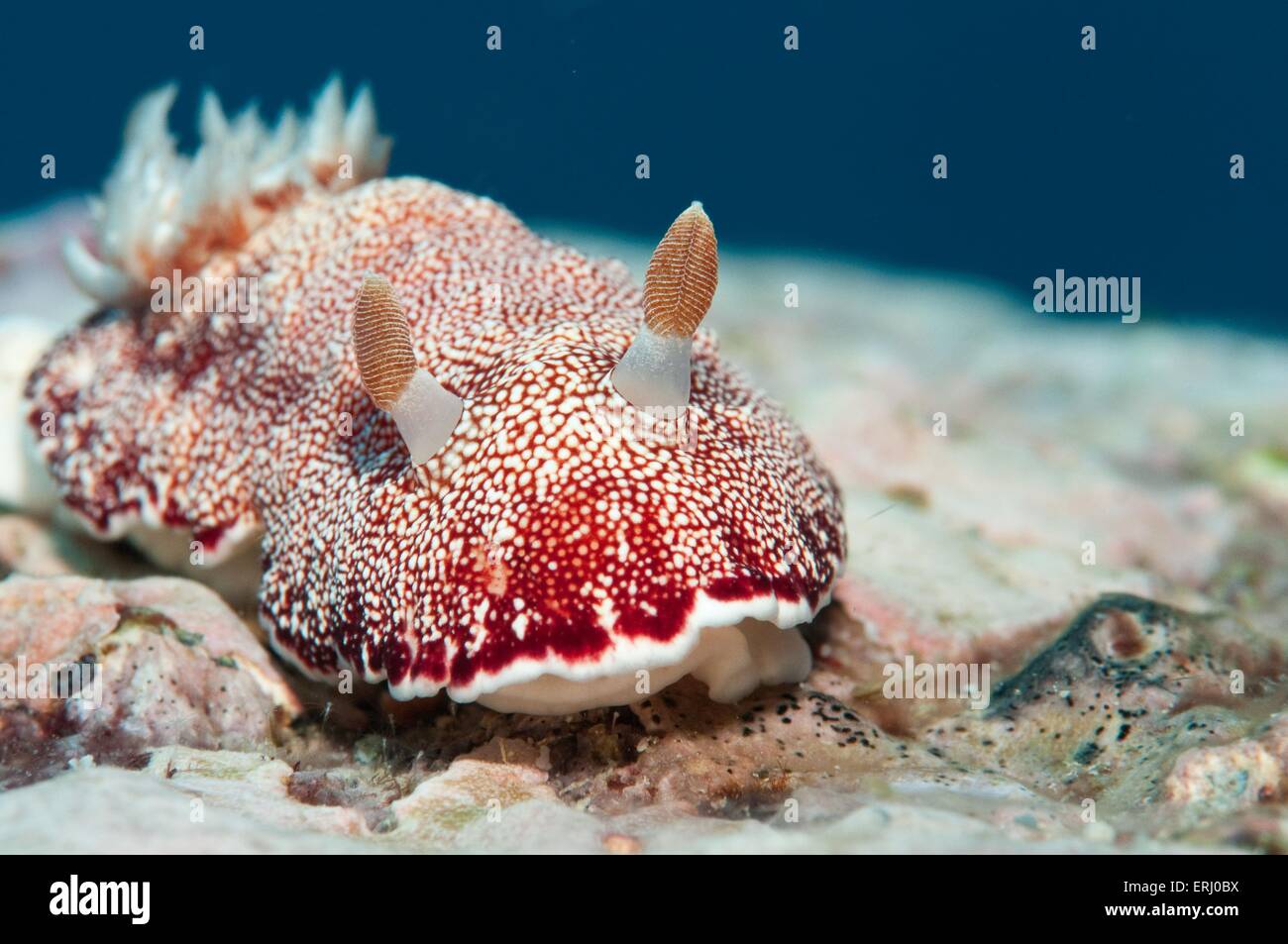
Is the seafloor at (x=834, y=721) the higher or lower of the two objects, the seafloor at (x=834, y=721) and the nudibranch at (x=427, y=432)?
the lower

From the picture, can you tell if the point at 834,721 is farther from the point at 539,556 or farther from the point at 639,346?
the point at 639,346

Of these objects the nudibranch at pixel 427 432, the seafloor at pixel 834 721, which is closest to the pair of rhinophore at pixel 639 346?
the nudibranch at pixel 427 432

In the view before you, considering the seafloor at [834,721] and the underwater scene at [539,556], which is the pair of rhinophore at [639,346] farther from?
the seafloor at [834,721]

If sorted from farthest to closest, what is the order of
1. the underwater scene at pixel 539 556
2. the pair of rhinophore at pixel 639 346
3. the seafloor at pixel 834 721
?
1. the pair of rhinophore at pixel 639 346
2. the underwater scene at pixel 539 556
3. the seafloor at pixel 834 721

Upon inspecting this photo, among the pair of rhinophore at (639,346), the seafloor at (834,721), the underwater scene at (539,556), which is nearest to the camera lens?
the seafloor at (834,721)

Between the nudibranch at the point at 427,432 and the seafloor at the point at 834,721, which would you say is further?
the nudibranch at the point at 427,432

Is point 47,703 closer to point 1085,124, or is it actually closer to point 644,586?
point 644,586

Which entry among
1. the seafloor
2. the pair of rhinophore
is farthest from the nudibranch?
Answer: the seafloor
